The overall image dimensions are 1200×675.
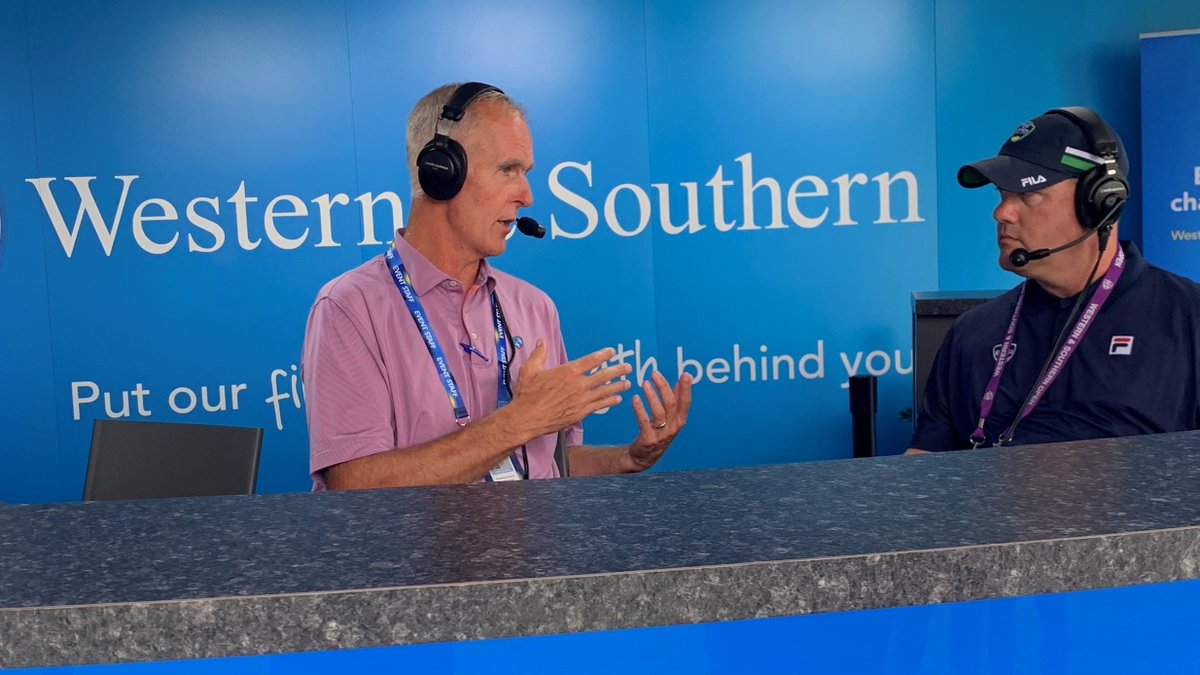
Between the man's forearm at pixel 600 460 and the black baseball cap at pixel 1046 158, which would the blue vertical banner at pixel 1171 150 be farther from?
the man's forearm at pixel 600 460

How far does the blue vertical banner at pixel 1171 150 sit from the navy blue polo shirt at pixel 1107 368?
281 cm

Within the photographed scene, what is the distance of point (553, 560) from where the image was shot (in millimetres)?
947

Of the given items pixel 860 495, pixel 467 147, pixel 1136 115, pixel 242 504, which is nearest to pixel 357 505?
pixel 242 504

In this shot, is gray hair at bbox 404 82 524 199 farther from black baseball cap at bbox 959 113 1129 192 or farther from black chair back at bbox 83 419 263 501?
black baseball cap at bbox 959 113 1129 192

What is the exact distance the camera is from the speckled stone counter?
0.89m

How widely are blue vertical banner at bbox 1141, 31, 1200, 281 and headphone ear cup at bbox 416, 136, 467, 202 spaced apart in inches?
140

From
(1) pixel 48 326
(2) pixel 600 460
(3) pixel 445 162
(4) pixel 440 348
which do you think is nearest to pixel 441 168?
(3) pixel 445 162

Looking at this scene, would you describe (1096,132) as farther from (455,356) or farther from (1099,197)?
(455,356)

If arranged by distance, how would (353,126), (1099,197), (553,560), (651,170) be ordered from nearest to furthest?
(553,560), (1099,197), (353,126), (651,170)

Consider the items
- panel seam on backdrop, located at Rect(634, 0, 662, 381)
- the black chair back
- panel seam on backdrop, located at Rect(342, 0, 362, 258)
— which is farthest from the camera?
panel seam on backdrop, located at Rect(634, 0, 662, 381)

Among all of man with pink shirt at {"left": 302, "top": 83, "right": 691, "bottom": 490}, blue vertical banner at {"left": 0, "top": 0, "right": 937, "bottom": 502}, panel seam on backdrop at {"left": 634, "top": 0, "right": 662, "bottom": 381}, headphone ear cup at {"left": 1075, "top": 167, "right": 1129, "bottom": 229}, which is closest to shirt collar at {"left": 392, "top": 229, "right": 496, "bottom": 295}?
man with pink shirt at {"left": 302, "top": 83, "right": 691, "bottom": 490}

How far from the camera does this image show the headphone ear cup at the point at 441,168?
6.69ft

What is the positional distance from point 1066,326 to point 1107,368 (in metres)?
0.10

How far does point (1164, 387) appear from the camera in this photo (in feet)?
6.53
